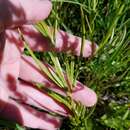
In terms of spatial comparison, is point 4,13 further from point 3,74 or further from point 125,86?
point 125,86

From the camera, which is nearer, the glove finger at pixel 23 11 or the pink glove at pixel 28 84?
the glove finger at pixel 23 11

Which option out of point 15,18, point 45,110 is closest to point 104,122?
point 45,110

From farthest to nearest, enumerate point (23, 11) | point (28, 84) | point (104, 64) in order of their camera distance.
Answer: point (28, 84), point (104, 64), point (23, 11)

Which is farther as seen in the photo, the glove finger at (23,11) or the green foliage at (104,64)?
the green foliage at (104,64)

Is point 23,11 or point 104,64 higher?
point 23,11

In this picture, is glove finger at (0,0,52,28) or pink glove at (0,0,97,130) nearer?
glove finger at (0,0,52,28)

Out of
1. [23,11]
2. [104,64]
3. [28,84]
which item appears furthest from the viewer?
[28,84]

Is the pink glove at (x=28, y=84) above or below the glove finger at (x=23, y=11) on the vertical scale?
below

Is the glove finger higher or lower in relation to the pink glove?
higher
